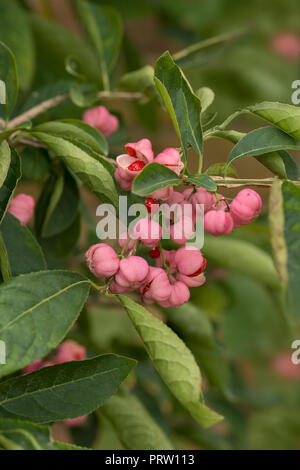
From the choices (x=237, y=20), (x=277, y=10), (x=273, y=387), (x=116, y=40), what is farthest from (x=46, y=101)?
(x=273, y=387)

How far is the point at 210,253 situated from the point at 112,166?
0.30 m

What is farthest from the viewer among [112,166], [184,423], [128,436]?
[184,423]

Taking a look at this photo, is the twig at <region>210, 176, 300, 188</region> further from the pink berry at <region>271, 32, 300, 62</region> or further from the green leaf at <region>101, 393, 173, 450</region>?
the pink berry at <region>271, 32, 300, 62</region>

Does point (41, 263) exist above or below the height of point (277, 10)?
below

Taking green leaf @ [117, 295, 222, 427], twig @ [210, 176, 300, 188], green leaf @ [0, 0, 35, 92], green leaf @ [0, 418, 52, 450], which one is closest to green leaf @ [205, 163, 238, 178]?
twig @ [210, 176, 300, 188]

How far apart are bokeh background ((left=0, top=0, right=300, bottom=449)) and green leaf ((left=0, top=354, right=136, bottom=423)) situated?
0.24 metres

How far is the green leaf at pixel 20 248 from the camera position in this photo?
1.50 ft

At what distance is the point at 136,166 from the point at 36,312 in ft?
0.41

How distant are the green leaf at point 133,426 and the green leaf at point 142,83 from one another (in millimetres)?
321

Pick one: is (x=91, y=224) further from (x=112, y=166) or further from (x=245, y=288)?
(x=245, y=288)

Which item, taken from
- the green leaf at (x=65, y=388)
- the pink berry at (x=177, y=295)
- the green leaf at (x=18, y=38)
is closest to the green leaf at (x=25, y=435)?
the green leaf at (x=65, y=388)

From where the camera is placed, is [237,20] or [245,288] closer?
[245,288]

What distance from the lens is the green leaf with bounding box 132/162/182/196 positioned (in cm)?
38

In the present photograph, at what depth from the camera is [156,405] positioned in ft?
2.68
